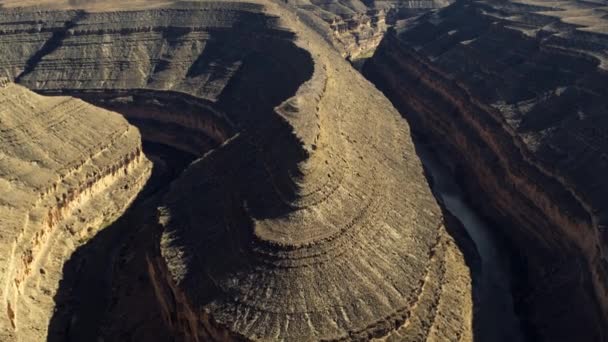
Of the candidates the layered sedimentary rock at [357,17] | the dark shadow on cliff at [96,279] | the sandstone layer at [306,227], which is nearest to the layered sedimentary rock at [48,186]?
the dark shadow on cliff at [96,279]

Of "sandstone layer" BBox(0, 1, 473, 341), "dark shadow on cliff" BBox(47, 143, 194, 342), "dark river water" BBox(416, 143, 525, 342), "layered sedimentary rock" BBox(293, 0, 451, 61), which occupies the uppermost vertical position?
"sandstone layer" BBox(0, 1, 473, 341)

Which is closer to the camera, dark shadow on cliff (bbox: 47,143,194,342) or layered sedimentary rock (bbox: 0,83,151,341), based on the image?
layered sedimentary rock (bbox: 0,83,151,341)

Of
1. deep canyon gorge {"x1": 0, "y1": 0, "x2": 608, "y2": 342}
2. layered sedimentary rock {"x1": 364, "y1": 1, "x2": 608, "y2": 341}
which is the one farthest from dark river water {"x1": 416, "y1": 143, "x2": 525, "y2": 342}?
layered sedimentary rock {"x1": 364, "y1": 1, "x2": 608, "y2": 341}

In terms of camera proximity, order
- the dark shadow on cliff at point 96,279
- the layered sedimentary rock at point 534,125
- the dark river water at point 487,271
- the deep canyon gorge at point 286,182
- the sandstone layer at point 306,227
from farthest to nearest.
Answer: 1. the layered sedimentary rock at point 534,125
2. the dark river water at point 487,271
3. the dark shadow on cliff at point 96,279
4. the deep canyon gorge at point 286,182
5. the sandstone layer at point 306,227

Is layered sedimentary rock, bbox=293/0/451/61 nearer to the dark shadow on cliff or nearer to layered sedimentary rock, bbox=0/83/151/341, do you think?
layered sedimentary rock, bbox=0/83/151/341

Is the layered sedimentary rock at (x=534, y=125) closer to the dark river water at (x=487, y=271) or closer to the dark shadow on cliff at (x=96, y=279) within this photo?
the dark river water at (x=487, y=271)

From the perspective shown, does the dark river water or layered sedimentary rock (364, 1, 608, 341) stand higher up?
layered sedimentary rock (364, 1, 608, 341)

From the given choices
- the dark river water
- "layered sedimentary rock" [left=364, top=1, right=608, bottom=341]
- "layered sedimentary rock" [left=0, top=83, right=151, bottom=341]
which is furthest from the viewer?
"layered sedimentary rock" [left=364, top=1, right=608, bottom=341]

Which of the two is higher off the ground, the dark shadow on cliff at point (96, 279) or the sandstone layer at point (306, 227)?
the sandstone layer at point (306, 227)
